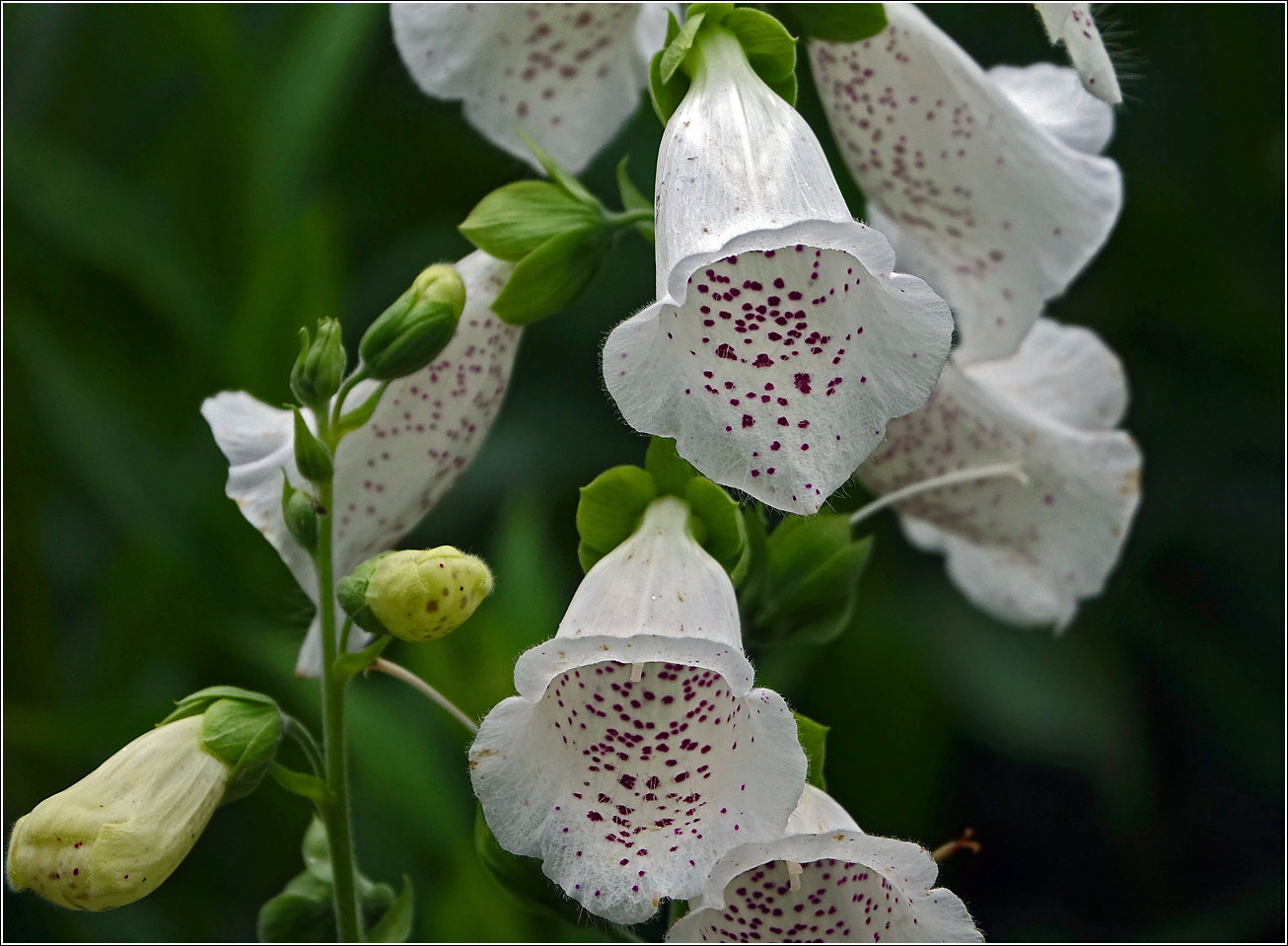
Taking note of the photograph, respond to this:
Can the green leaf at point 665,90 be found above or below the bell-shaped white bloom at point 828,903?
above

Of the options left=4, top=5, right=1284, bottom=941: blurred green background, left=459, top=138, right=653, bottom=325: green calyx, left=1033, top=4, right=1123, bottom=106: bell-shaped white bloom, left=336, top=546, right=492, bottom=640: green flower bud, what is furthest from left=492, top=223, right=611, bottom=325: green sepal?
left=4, top=5, right=1284, bottom=941: blurred green background

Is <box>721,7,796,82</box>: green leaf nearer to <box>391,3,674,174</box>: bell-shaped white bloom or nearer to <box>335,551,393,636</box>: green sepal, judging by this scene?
<box>391,3,674,174</box>: bell-shaped white bloom

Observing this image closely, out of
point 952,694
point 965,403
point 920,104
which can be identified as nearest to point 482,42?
point 920,104

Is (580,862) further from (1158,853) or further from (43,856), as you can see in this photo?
(1158,853)

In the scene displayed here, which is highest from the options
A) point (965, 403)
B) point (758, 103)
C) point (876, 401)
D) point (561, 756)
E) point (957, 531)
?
point (758, 103)

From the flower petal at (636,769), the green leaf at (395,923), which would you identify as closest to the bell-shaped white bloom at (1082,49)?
the flower petal at (636,769)

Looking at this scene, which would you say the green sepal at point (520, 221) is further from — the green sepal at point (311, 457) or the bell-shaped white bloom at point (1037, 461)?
the bell-shaped white bloom at point (1037, 461)
